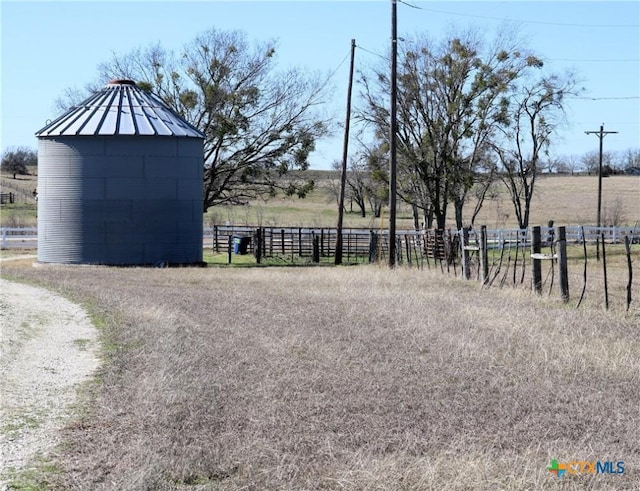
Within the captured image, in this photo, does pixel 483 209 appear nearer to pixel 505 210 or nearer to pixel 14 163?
pixel 505 210

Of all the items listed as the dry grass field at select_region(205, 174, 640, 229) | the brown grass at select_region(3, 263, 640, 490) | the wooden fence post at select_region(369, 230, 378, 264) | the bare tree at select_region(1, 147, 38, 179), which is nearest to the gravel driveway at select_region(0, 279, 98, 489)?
the brown grass at select_region(3, 263, 640, 490)

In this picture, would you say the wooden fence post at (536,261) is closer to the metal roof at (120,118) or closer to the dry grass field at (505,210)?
the metal roof at (120,118)

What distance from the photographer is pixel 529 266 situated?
29.0 m

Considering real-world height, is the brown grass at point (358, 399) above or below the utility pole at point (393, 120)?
below

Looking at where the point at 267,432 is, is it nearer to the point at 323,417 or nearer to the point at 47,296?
the point at 323,417

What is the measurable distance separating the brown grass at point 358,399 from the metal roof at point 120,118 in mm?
16367

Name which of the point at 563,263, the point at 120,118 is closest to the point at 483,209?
the point at 120,118

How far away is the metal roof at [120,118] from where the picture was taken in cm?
3070

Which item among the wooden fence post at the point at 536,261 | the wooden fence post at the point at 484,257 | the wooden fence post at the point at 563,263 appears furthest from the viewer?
the wooden fence post at the point at 484,257

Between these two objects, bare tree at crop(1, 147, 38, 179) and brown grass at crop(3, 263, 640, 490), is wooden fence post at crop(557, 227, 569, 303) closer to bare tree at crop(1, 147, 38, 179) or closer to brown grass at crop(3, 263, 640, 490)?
brown grass at crop(3, 263, 640, 490)

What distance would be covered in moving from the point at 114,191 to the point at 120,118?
2637 millimetres

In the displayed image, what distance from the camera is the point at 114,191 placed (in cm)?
3056

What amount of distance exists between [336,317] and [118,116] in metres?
19.6

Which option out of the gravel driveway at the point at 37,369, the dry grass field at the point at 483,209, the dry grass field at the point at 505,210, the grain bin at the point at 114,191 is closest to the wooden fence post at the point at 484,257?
the gravel driveway at the point at 37,369
